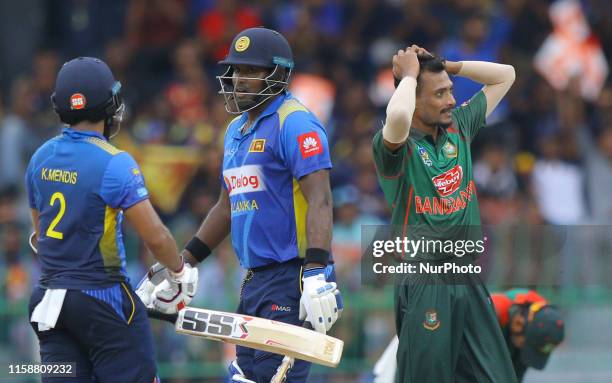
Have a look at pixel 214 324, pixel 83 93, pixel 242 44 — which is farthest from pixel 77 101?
pixel 214 324

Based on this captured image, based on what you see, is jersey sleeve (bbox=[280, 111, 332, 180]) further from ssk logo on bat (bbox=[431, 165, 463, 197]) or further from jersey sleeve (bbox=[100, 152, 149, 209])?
jersey sleeve (bbox=[100, 152, 149, 209])

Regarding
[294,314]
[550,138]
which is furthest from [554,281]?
[294,314]

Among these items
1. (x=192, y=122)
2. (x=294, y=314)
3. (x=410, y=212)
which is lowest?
(x=294, y=314)

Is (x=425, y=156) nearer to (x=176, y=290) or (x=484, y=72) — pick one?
(x=484, y=72)

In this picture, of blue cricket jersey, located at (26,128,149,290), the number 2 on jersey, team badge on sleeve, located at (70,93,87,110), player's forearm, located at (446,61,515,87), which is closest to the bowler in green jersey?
player's forearm, located at (446,61,515,87)

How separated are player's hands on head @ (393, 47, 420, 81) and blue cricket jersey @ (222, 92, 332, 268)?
0.57m

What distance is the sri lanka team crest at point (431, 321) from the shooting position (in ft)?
Answer: 22.3

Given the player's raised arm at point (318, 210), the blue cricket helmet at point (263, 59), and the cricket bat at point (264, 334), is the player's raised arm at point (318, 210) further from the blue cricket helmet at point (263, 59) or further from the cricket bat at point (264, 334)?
the blue cricket helmet at point (263, 59)

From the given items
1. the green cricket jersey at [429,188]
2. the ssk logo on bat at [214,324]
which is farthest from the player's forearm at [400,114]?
the ssk logo on bat at [214,324]

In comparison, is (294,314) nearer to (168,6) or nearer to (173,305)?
(173,305)

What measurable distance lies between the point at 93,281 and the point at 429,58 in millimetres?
2292

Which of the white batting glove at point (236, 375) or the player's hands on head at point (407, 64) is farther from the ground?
the player's hands on head at point (407, 64)

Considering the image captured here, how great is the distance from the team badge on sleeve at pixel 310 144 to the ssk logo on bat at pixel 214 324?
3.19 feet

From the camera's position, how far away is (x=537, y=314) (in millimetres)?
7707
